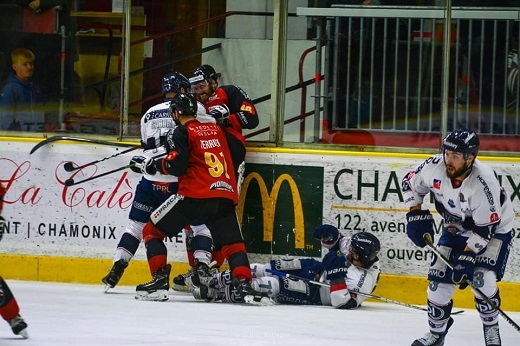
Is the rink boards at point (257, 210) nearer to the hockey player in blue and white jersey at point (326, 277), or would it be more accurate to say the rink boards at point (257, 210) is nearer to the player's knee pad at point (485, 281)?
the hockey player in blue and white jersey at point (326, 277)

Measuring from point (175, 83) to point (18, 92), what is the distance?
145 cm

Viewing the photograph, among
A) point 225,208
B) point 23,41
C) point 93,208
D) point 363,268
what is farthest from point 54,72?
point 363,268

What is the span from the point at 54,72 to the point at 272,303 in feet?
8.17

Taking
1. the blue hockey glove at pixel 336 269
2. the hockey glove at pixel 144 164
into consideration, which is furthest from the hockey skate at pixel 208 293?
the hockey glove at pixel 144 164

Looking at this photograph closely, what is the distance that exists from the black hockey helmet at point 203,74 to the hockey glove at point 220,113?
0.24m

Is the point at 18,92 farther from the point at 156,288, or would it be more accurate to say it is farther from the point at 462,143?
the point at 462,143

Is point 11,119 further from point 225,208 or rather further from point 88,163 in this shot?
point 225,208

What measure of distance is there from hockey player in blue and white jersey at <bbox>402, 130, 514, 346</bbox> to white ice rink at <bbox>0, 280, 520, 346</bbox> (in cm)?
51

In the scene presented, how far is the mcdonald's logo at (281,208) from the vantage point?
8.46 metres

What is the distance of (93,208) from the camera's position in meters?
8.77

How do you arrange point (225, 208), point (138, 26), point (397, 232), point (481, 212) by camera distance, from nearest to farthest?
point (481, 212) → point (225, 208) → point (397, 232) → point (138, 26)

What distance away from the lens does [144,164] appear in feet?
26.2

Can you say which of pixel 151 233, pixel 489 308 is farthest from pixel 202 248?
pixel 489 308

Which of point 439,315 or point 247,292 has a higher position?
point 439,315
